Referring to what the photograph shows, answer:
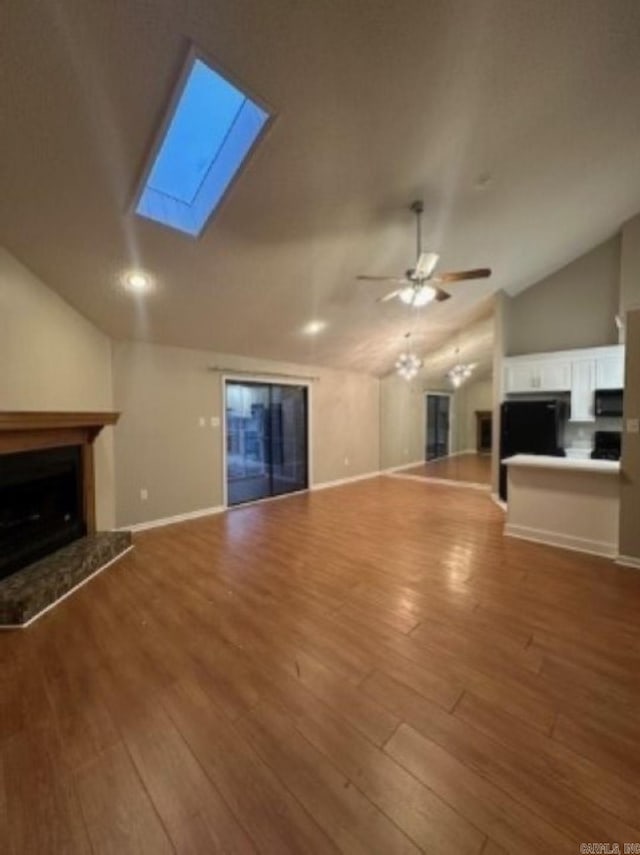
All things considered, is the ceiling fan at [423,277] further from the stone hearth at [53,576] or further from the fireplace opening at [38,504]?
the stone hearth at [53,576]

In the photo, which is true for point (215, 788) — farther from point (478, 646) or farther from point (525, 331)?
point (525, 331)

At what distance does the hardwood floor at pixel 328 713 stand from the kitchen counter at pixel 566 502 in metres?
0.46

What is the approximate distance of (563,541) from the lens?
3723 millimetres

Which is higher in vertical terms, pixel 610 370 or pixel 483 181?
→ pixel 483 181

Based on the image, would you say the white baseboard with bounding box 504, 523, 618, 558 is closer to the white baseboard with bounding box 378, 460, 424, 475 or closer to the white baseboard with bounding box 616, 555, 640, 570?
the white baseboard with bounding box 616, 555, 640, 570

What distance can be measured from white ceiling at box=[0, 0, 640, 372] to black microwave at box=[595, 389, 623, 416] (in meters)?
2.25

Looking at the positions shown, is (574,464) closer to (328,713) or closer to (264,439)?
(328,713)

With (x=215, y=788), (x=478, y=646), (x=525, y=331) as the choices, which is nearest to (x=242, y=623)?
(x=215, y=788)

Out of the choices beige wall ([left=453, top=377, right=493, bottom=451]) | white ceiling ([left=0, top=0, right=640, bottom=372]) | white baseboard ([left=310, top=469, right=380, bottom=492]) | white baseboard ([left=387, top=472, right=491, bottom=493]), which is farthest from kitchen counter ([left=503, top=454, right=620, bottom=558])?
beige wall ([left=453, top=377, right=493, bottom=451])

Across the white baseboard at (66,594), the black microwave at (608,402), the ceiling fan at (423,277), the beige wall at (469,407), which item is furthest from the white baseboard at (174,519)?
the beige wall at (469,407)

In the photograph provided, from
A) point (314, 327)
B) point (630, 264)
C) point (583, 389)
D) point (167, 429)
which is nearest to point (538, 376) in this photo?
point (583, 389)

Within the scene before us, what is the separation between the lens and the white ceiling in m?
1.79

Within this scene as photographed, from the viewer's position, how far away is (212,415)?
5.27 metres

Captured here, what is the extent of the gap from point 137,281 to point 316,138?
6.88 ft
